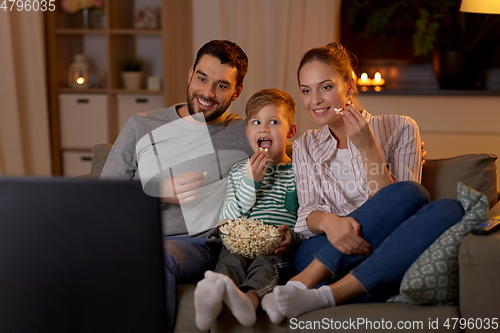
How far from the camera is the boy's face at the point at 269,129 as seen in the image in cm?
154

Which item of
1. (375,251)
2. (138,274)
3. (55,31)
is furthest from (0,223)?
(55,31)

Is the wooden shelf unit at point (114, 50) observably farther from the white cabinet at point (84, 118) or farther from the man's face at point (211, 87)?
the man's face at point (211, 87)

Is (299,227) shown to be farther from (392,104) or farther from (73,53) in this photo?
(73,53)

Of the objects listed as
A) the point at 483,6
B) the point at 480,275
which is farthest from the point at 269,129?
the point at 483,6

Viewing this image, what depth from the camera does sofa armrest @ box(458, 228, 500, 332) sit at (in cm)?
107

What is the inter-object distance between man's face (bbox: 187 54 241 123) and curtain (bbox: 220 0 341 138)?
1.52 meters

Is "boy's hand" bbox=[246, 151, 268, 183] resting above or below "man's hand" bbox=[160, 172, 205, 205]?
above

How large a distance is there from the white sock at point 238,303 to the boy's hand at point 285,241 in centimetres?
31

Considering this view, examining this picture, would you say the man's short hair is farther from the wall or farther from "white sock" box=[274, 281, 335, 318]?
the wall

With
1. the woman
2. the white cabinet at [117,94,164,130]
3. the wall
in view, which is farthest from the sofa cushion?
the white cabinet at [117,94,164,130]

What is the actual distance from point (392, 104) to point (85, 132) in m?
2.13

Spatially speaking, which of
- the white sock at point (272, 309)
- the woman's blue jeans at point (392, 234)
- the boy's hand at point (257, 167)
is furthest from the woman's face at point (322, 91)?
the white sock at point (272, 309)

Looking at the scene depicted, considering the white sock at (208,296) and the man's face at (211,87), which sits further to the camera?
the man's face at (211,87)

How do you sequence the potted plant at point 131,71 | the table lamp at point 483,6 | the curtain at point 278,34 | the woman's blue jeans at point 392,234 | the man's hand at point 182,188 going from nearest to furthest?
the woman's blue jeans at point 392,234 → the man's hand at point 182,188 → the table lamp at point 483,6 → the curtain at point 278,34 → the potted plant at point 131,71
